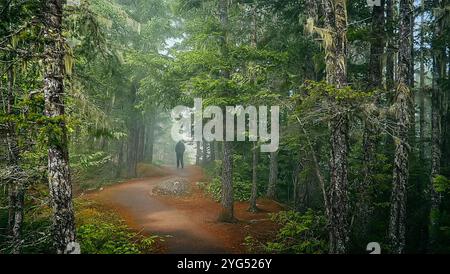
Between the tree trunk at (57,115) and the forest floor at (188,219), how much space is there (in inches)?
147

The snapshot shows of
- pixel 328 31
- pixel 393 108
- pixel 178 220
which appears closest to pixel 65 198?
pixel 178 220

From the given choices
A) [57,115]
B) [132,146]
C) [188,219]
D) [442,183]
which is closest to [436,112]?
[442,183]

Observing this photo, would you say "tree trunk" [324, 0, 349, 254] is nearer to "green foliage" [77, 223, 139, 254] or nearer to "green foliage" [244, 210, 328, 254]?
"green foliage" [244, 210, 328, 254]

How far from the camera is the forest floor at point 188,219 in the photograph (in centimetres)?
1118

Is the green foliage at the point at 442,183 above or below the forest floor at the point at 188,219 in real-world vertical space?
above

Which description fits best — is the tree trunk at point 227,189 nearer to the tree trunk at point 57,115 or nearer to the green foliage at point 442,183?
the tree trunk at point 57,115

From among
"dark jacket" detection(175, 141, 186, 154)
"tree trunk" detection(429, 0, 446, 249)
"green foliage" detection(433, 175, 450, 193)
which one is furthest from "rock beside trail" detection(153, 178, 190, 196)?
"green foliage" detection(433, 175, 450, 193)

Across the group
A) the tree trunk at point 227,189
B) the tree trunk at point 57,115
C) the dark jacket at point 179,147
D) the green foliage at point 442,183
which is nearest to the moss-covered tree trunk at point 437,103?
the green foliage at point 442,183

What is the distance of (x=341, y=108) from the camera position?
27.2 ft

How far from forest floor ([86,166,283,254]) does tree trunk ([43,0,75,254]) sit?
373 cm

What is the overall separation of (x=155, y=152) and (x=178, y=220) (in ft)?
165

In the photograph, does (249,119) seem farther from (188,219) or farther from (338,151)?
(188,219)

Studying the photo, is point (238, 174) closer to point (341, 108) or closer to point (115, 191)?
point (115, 191)

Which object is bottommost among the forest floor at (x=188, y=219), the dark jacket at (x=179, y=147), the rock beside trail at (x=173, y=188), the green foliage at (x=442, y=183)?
the forest floor at (x=188, y=219)
